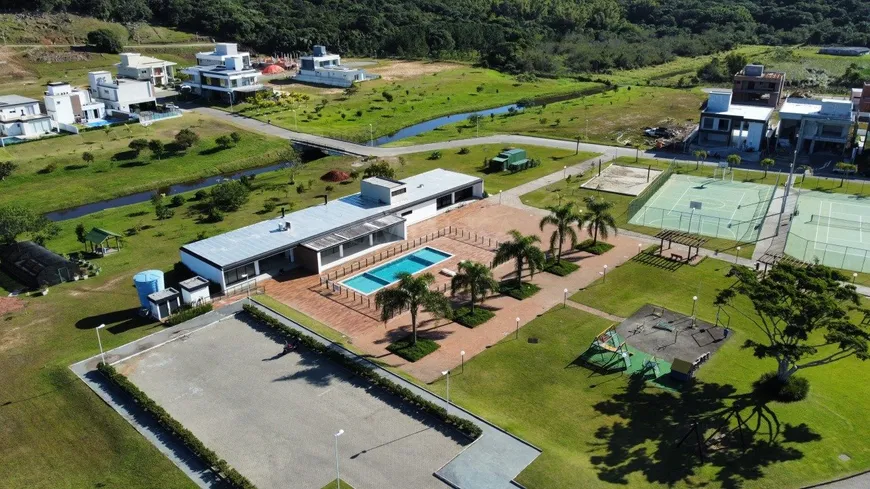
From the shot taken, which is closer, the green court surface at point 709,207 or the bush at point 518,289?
the bush at point 518,289

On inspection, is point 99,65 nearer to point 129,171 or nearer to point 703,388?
point 129,171

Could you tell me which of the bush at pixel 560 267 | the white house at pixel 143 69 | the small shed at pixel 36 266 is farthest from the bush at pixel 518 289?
the white house at pixel 143 69

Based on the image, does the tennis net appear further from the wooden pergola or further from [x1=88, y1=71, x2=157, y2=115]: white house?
[x1=88, y1=71, x2=157, y2=115]: white house

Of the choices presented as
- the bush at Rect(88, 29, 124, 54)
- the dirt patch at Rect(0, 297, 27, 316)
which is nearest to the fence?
the dirt patch at Rect(0, 297, 27, 316)

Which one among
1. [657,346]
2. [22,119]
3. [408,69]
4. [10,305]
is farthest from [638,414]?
[408,69]

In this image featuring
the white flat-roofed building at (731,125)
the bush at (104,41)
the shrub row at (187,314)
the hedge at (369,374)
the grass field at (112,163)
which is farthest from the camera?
the bush at (104,41)

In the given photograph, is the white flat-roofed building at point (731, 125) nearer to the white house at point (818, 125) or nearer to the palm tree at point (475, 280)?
the white house at point (818, 125)
